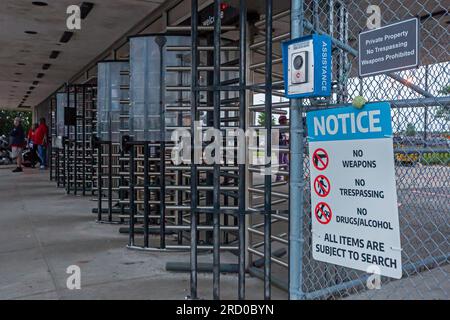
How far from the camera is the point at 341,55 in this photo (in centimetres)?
360

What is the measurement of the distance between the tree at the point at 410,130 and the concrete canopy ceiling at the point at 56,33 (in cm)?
561

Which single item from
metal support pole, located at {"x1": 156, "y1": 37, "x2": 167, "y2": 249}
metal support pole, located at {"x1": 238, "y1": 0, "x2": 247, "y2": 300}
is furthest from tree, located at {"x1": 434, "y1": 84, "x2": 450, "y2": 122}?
metal support pole, located at {"x1": 156, "y1": 37, "x2": 167, "y2": 249}

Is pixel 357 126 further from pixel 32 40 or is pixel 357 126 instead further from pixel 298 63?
pixel 32 40

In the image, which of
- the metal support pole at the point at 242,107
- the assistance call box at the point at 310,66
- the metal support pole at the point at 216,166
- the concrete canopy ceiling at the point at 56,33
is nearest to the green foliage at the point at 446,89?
the assistance call box at the point at 310,66

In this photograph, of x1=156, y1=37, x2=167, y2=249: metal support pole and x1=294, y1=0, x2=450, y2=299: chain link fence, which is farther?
x1=156, y1=37, x2=167, y2=249: metal support pole

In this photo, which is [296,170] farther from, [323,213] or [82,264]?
[82,264]

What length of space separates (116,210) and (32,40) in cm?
530

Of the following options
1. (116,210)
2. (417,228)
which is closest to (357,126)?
(417,228)

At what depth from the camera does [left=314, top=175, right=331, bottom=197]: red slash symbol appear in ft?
9.25

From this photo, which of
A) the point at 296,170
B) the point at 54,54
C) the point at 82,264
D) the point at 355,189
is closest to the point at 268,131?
the point at 296,170

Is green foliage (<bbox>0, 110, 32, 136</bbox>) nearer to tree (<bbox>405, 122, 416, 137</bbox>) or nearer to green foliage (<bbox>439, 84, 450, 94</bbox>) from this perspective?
tree (<bbox>405, 122, 416, 137</bbox>)

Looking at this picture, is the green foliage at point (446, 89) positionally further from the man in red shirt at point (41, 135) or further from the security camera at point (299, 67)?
the man in red shirt at point (41, 135)

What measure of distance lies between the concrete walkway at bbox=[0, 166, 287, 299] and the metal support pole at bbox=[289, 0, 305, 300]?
41.8 inches

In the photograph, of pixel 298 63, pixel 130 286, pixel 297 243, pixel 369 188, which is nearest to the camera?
pixel 369 188
